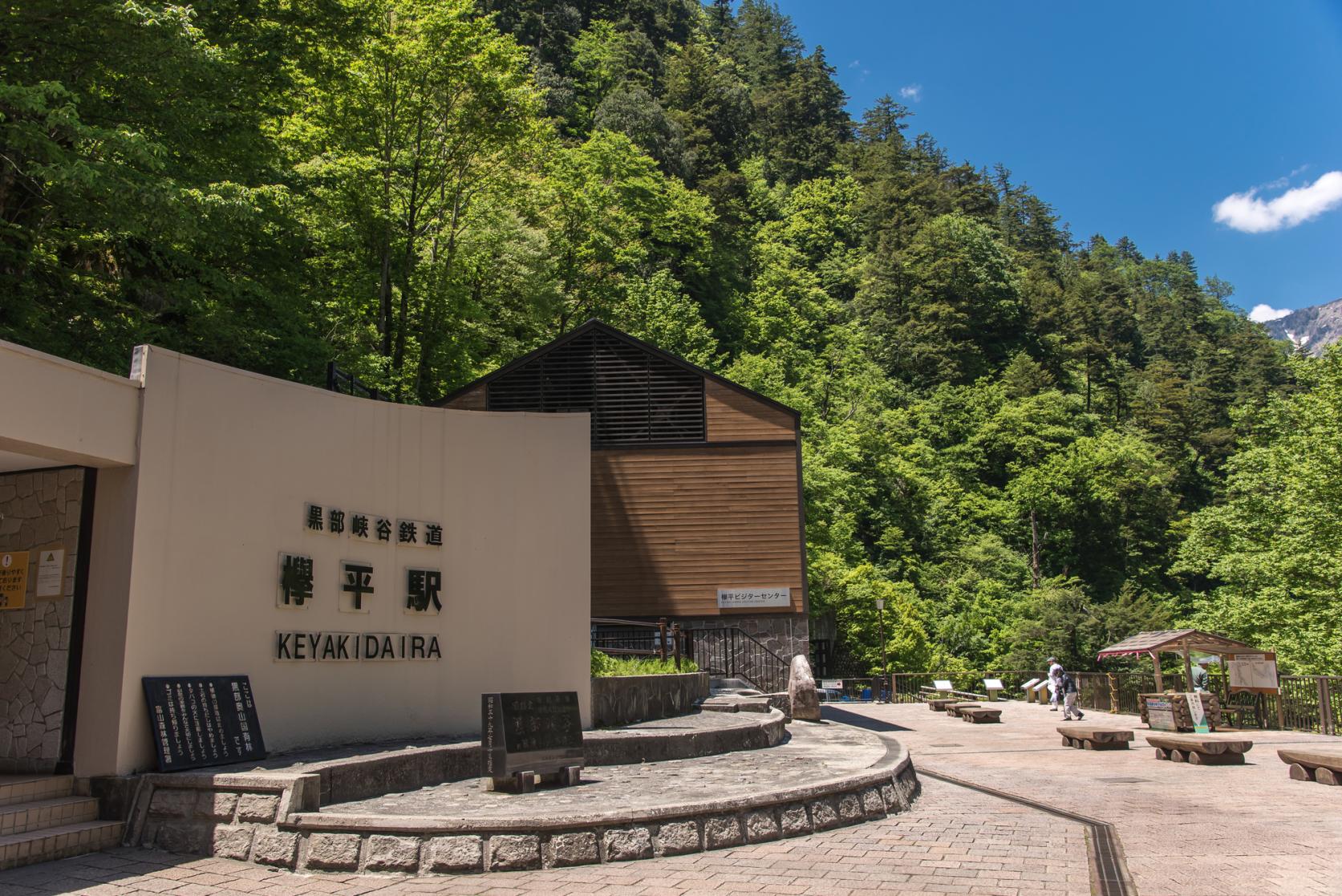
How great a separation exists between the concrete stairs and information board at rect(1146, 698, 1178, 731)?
16076 mm

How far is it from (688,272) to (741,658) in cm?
3189

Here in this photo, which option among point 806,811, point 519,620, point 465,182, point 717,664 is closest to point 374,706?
point 519,620

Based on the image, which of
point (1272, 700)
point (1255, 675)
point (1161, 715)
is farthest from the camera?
point (1272, 700)

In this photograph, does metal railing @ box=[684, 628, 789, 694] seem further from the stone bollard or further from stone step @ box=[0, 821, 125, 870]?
stone step @ box=[0, 821, 125, 870]

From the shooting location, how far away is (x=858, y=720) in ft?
61.6

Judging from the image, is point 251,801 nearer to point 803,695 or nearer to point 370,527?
point 370,527

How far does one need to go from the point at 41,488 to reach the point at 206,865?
3.54 meters

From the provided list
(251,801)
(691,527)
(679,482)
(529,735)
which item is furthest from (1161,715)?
(251,801)

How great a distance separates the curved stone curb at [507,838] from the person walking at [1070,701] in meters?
15.5

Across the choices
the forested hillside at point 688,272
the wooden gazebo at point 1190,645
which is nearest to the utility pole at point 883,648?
the forested hillside at point 688,272

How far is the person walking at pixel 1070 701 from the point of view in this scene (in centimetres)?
1994

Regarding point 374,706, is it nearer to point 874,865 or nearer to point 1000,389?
point 874,865

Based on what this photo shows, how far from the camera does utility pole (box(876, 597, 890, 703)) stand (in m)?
29.3

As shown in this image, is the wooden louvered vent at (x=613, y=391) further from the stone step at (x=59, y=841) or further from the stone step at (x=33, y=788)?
the stone step at (x=59, y=841)
